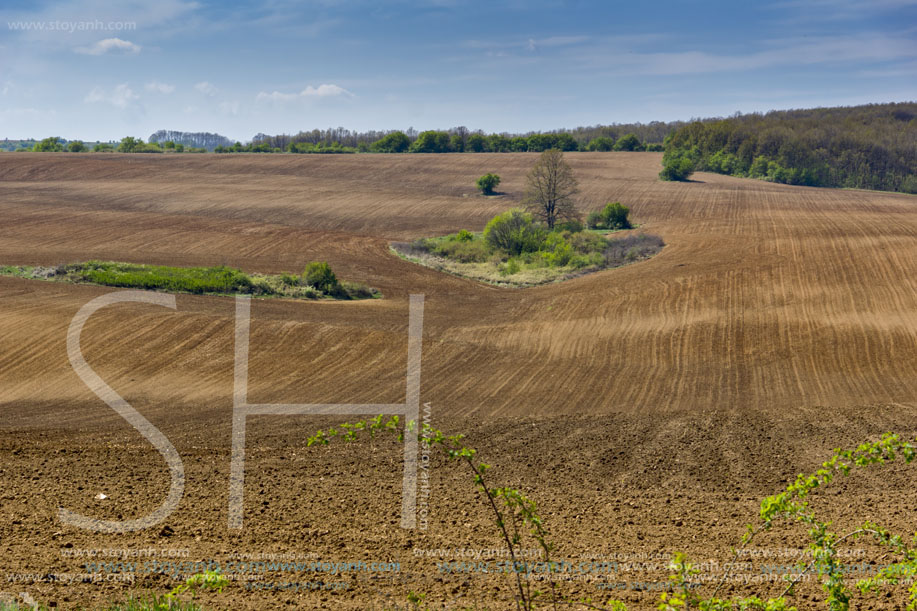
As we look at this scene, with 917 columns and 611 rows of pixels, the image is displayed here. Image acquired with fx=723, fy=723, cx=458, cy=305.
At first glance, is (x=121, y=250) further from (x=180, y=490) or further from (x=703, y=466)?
(x=703, y=466)

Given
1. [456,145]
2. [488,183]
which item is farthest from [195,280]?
[456,145]

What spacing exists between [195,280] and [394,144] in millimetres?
85681

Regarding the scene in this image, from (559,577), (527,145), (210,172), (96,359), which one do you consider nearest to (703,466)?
(559,577)

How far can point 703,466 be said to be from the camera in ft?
46.3

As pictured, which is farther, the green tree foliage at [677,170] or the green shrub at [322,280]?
the green tree foliage at [677,170]

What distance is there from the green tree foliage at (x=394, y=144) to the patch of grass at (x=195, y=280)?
267 feet

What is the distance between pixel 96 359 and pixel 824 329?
2376 centimetres

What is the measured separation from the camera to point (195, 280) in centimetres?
3178

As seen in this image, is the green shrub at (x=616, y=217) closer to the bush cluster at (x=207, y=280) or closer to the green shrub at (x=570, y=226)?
the green shrub at (x=570, y=226)

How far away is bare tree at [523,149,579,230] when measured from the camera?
182ft

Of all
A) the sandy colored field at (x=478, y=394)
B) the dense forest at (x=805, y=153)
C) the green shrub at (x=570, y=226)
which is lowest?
the sandy colored field at (x=478, y=394)

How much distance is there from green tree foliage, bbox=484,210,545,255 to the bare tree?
20.8ft

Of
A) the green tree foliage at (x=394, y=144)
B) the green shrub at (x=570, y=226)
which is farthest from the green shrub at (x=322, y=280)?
the green tree foliage at (x=394, y=144)

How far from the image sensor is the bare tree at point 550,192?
182ft
